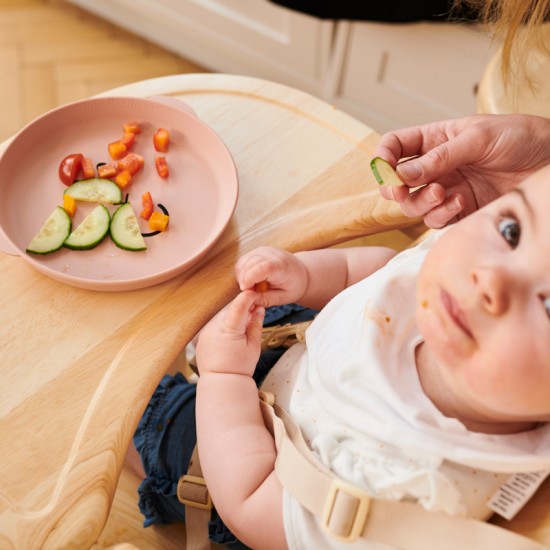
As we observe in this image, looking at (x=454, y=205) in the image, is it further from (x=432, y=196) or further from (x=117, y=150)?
(x=117, y=150)

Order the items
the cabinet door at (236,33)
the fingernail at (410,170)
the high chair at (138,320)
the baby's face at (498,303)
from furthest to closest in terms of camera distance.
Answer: the cabinet door at (236,33) < the fingernail at (410,170) < the high chair at (138,320) < the baby's face at (498,303)

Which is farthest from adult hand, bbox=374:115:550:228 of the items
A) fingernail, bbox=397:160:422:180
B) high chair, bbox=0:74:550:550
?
high chair, bbox=0:74:550:550

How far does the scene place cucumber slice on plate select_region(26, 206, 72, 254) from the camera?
0.88 m

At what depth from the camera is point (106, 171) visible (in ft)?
3.13

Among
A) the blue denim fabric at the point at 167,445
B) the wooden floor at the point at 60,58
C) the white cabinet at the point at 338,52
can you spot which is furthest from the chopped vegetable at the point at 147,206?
the wooden floor at the point at 60,58

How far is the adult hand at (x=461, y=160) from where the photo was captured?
2.84ft

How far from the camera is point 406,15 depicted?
1.57 m

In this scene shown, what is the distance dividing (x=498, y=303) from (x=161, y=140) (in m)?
0.60

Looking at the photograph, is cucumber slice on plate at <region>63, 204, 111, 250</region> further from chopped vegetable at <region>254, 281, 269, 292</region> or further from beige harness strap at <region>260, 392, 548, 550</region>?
beige harness strap at <region>260, 392, 548, 550</region>

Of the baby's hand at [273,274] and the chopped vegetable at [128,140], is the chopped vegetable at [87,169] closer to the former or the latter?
the chopped vegetable at [128,140]

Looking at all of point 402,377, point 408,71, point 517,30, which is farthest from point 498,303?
point 408,71

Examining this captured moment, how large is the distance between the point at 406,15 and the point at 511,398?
1.22m

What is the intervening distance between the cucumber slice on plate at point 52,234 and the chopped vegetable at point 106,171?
0.28 ft

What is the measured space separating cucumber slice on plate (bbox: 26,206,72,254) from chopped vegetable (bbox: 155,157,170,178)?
0.16 m
